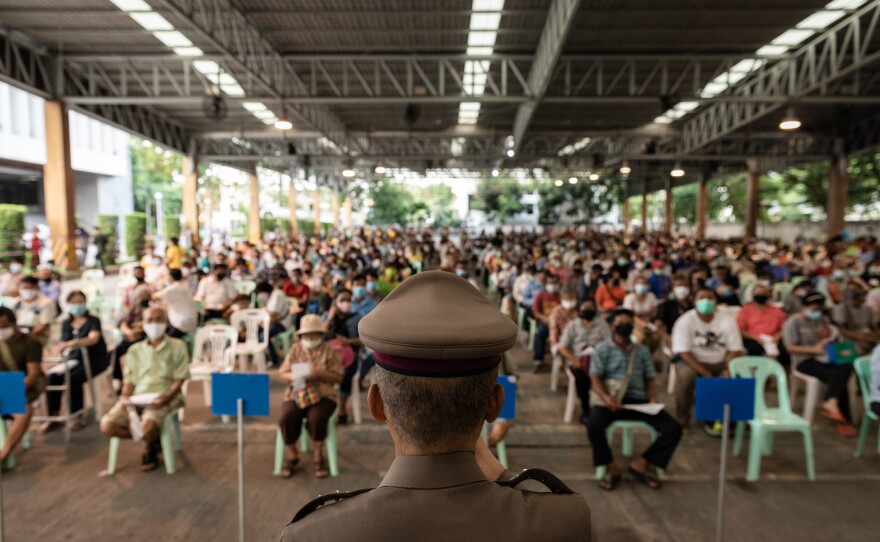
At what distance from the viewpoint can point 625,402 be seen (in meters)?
4.87

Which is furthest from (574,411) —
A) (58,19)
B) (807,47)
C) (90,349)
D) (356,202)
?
(356,202)

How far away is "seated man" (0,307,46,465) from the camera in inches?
190

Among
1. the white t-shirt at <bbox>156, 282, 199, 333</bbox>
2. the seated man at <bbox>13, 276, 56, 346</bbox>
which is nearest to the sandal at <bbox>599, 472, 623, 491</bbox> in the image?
the white t-shirt at <bbox>156, 282, 199, 333</bbox>

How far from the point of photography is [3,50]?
1185 cm

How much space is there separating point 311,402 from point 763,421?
12.3 ft

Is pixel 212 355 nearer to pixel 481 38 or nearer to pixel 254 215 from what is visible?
pixel 481 38

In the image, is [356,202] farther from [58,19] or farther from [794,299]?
[794,299]

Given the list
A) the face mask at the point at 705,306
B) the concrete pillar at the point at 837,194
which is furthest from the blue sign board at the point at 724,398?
the concrete pillar at the point at 837,194

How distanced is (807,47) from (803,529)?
34.8 ft

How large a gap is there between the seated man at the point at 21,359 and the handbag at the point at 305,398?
2.30 metres

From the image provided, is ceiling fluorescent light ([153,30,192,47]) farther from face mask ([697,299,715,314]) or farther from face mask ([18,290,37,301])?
face mask ([697,299,715,314])

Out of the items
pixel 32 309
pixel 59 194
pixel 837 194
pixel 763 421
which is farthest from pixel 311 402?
pixel 837 194

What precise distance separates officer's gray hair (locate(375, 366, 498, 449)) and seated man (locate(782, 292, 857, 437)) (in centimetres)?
616

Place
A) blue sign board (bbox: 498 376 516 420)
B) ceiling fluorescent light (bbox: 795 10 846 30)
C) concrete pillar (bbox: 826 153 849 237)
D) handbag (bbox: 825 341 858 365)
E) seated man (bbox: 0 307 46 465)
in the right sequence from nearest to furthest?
blue sign board (bbox: 498 376 516 420) < seated man (bbox: 0 307 46 465) < handbag (bbox: 825 341 858 365) < ceiling fluorescent light (bbox: 795 10 846 30) < concrete pillar (bbox: 826 153 849 237)
